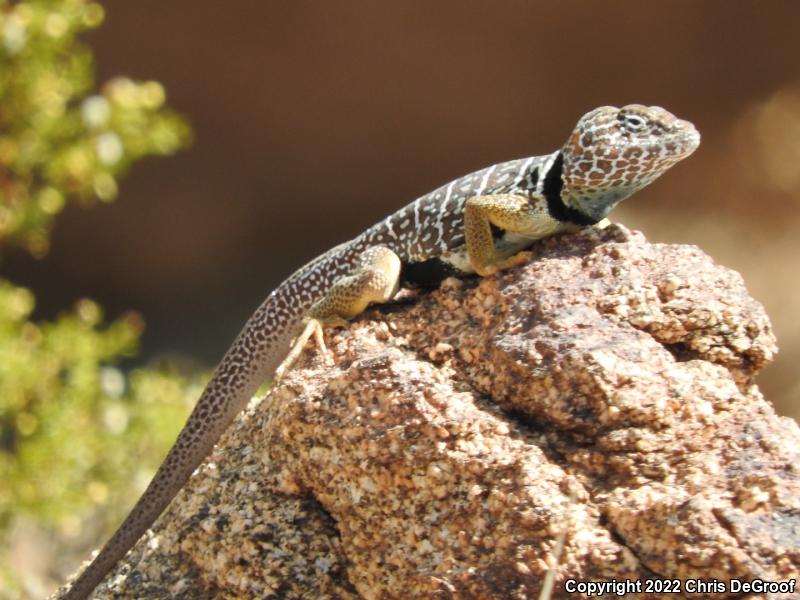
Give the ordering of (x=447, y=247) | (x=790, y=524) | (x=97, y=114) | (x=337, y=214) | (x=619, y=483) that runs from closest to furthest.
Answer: (x=790, y=524) < (x=619, y=483) < (x=447, y=247) < (x=97, y=114) < (x=337, y=214)

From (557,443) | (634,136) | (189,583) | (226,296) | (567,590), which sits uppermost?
(634,136)

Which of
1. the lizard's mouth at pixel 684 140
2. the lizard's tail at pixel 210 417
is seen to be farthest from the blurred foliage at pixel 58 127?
the lizard's mouth at pixel 684 140

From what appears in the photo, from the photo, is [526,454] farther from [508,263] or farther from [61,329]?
[61,329]

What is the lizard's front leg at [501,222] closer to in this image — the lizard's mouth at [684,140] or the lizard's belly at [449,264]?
the lizard's belly at [449,264]

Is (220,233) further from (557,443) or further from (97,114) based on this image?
(557,443)

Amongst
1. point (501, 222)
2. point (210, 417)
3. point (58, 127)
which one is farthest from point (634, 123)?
point (58, 127)

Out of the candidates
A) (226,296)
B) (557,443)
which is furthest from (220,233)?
(557,443)
